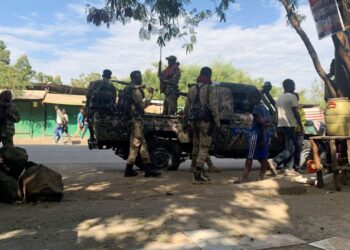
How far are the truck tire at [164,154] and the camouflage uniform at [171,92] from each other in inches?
40.5

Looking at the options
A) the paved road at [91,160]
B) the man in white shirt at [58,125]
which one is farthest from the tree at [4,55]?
the paved road at [91,160]

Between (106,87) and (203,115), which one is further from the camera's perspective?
(106,87)

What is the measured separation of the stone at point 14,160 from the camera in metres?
6.61

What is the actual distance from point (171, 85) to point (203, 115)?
2761mm

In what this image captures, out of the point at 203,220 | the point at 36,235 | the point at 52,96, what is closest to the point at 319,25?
the point at 203,220

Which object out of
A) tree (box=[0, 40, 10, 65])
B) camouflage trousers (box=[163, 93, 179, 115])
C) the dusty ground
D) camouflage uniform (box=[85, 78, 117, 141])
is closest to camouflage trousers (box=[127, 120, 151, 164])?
the dusty ground

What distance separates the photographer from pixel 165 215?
16.6 feet

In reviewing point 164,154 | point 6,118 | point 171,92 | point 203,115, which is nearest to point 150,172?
point 164,154

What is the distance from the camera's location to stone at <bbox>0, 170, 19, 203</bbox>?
240 inches

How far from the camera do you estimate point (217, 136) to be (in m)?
9.58

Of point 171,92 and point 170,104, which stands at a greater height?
point 171,92

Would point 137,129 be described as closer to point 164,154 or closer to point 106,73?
point 164,154

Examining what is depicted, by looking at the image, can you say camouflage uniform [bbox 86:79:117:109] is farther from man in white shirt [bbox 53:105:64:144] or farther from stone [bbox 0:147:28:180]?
man in white shirt [bbox 53:105:64:144]

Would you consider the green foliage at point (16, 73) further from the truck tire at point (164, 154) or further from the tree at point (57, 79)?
the truck tire at point (164, 154)
